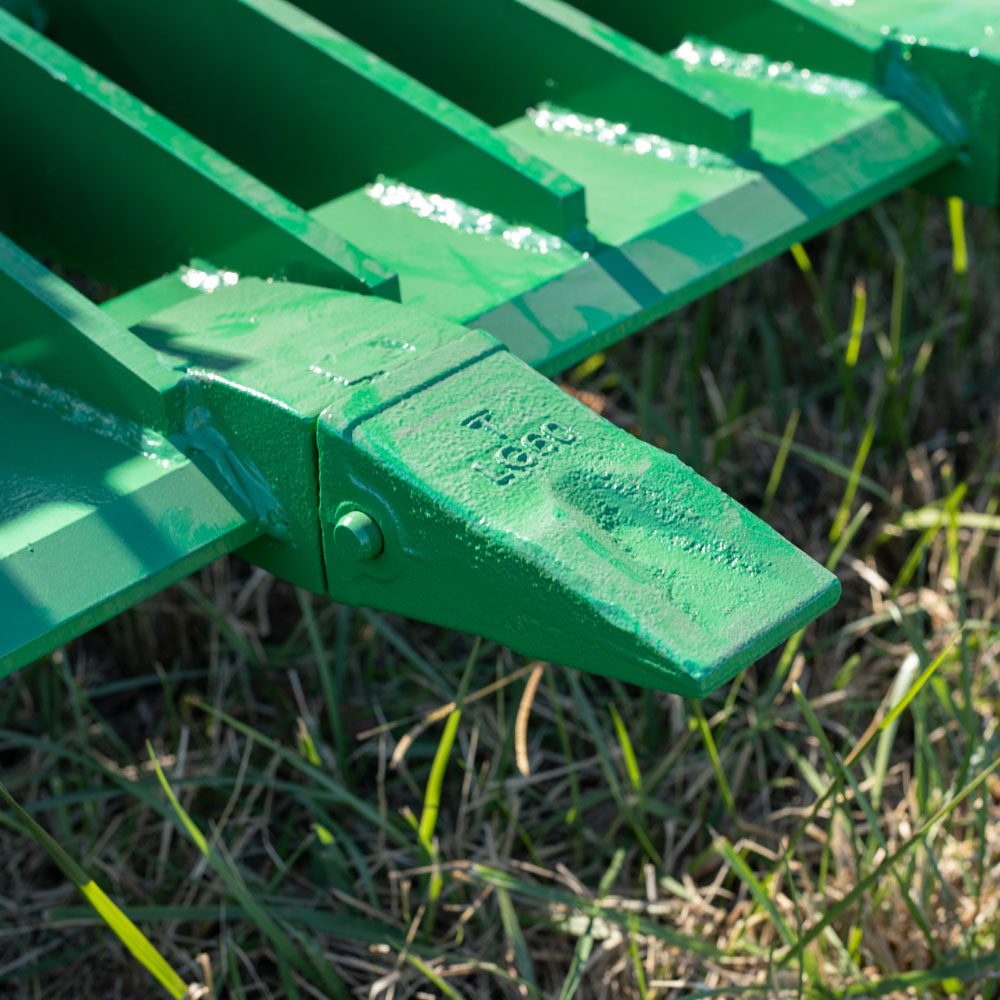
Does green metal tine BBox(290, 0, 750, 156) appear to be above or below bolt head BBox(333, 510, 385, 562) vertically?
above

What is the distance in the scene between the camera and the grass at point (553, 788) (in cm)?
174

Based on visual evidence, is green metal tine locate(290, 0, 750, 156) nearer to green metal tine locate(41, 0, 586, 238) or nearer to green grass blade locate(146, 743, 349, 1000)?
green metal tine locate(41, 0, 586, 238)

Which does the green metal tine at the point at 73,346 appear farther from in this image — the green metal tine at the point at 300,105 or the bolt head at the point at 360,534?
the green metal tine at the point at 300,105

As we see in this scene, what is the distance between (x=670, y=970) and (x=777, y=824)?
360 mm

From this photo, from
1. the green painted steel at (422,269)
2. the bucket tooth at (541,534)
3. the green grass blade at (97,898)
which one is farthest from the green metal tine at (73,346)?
the green grass blade at (97,898)

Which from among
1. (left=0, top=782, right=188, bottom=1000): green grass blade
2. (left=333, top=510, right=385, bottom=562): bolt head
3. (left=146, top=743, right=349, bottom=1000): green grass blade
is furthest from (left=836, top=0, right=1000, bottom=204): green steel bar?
(left=0, top=782, right=188, bottom=1000): green grass blade

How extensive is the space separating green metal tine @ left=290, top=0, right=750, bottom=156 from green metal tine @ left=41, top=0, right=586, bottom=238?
29 centimetres

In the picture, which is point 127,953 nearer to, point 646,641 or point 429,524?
point 429,524

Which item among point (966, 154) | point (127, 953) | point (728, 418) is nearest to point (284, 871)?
point (127, 953)

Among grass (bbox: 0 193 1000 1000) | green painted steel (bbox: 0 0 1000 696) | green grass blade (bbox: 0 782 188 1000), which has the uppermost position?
green painted steel (bbox: 0 0 1000 696)

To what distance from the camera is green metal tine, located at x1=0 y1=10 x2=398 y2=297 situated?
1571mm

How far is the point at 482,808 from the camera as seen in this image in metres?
2.02

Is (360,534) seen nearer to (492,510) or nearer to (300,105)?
(492,510)

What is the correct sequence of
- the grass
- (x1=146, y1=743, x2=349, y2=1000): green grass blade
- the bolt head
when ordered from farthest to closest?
the grass → (x1=146, y1=743, x2=349, y2=1000): green grass blade → the bolt head
